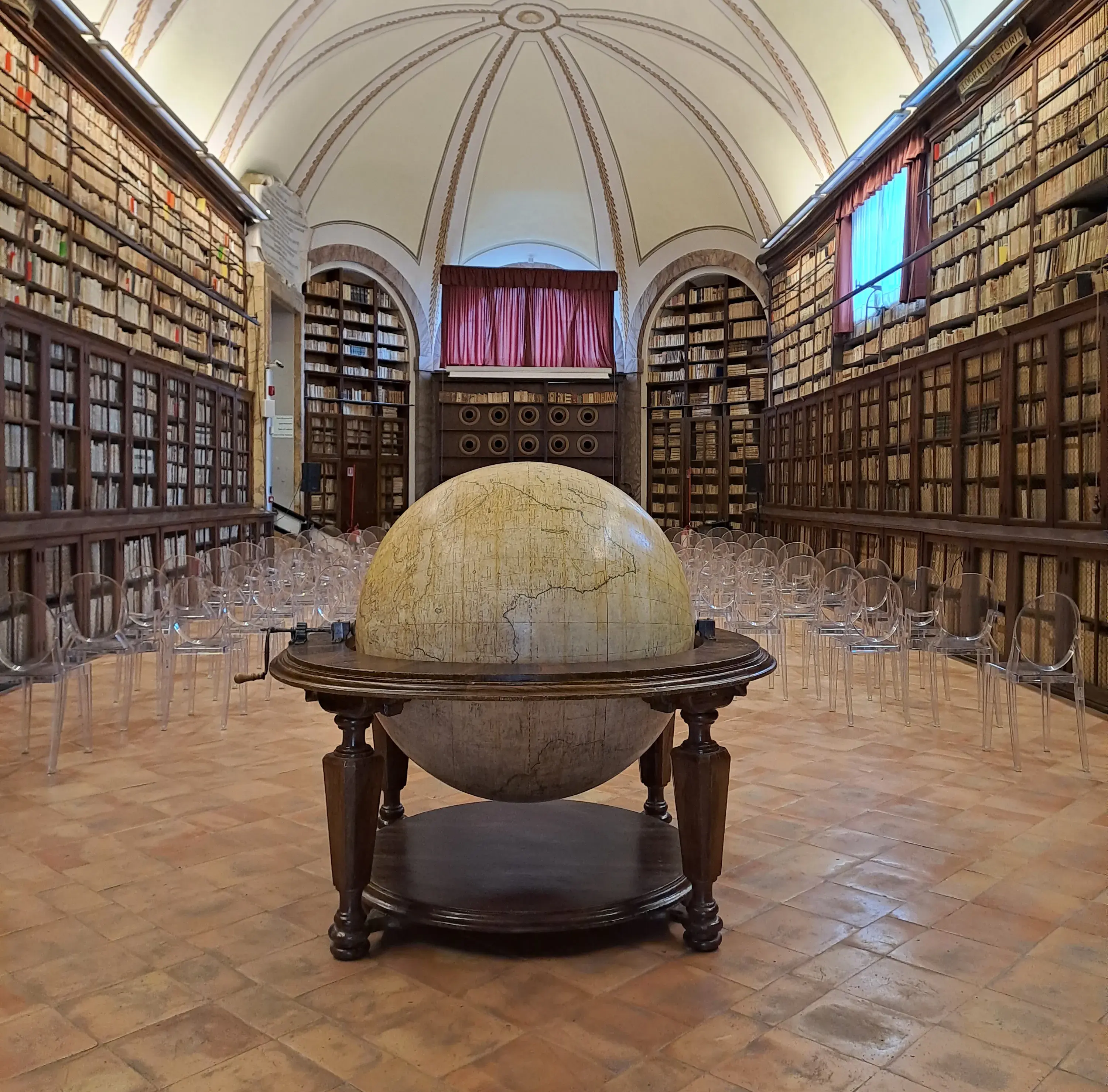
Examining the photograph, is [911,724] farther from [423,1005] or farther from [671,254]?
[671,254]

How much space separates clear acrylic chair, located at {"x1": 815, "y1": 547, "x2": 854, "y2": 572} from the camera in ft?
26.4

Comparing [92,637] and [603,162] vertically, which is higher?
[603,162]

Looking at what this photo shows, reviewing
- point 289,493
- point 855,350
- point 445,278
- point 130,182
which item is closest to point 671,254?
point 445,278

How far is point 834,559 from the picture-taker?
8.48 meters

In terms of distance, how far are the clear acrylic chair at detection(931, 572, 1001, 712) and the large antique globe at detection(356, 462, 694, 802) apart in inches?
130

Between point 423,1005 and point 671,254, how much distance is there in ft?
57.4

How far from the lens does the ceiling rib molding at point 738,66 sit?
1333cm

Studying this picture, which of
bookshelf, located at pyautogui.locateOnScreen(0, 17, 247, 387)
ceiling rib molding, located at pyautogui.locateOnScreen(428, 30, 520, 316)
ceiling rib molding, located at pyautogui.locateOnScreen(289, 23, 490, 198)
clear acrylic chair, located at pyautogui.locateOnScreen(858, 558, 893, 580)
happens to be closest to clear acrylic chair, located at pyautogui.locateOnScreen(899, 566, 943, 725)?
clear acrylic chair, located at pyautogui.locateOnScreen(858, 558, 893, 580)

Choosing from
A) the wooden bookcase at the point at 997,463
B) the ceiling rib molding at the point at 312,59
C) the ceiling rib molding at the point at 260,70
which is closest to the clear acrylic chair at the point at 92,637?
the wooden bookcase at the point at 997,463

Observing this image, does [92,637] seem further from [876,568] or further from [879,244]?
[879,244]

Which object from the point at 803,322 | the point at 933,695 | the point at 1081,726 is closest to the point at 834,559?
the point at 933,695

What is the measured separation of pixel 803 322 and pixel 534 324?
232 inches

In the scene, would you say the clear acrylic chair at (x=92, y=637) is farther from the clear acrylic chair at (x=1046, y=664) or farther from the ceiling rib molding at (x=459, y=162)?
the ceiling rib molding at (x=459, y=162)

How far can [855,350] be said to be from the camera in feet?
41.1
